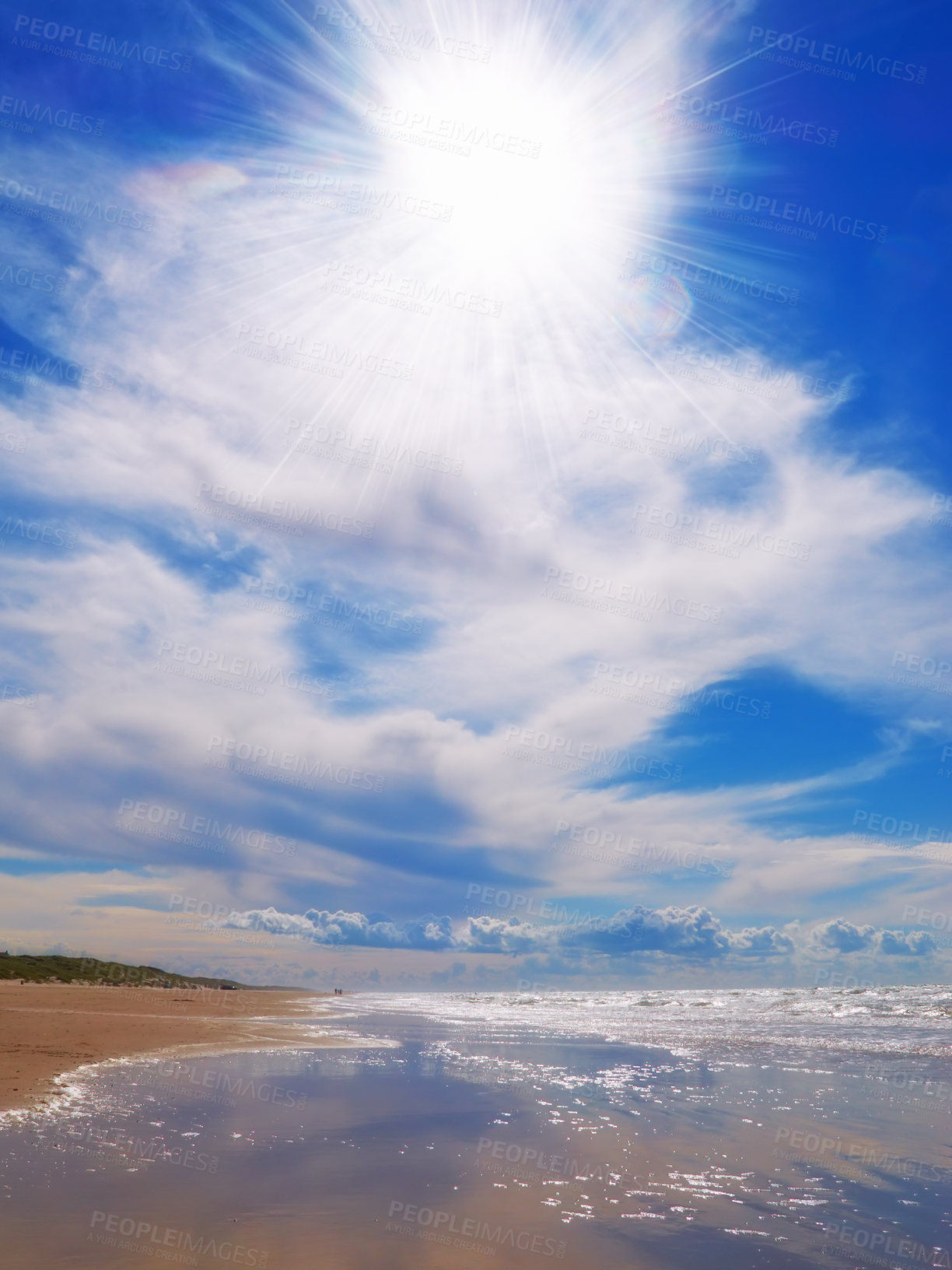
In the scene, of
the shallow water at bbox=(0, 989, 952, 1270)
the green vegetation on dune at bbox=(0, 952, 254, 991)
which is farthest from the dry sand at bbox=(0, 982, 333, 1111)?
the green vegetation on dune at bbox=(0, 952, 254, 991)

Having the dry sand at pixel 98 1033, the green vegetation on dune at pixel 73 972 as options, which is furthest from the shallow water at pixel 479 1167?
the green vegetation on dune at pixel 73 972

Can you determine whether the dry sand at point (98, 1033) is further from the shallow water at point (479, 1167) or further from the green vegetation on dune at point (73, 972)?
the green vegetation on dune at point (73, 972)

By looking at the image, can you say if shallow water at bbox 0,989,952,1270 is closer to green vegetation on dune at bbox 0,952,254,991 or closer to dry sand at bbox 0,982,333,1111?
dry sand at bbox 0,982,333,1111

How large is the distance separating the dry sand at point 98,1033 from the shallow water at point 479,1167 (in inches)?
66.9

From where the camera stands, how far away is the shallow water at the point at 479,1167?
895 cm

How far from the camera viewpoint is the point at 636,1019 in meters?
52.9

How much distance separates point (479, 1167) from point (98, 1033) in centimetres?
2390

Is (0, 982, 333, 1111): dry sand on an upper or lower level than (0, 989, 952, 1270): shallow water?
lower

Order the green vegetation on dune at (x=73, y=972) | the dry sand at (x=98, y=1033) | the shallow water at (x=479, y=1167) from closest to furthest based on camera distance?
the shallow water at (x=479, y=1167) → the dry sand at (x=98, y=1033) → the green vegetation on dune at (x=73, y=972)

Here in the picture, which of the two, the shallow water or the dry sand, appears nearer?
the shallow water

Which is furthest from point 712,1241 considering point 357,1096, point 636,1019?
point 636,1019

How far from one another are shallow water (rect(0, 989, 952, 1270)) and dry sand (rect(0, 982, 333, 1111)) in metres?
1.70

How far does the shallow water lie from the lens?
895cm

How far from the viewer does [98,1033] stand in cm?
2961
